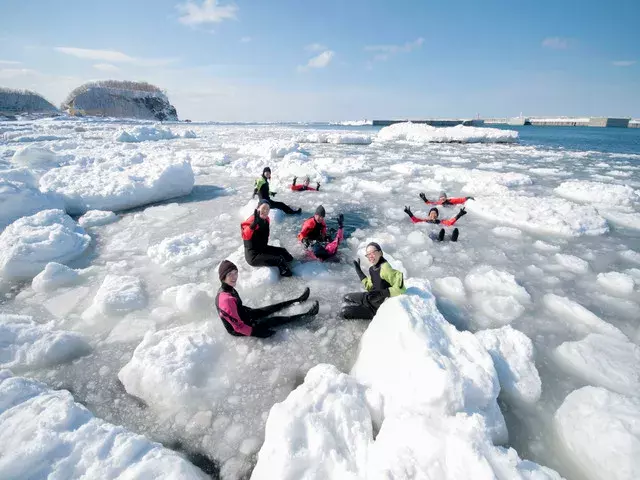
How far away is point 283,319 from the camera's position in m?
3.55

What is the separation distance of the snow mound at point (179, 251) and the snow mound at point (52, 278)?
41.9 inches

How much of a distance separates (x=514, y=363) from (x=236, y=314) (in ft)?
8.68

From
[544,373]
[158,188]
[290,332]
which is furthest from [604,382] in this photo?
[158,188]

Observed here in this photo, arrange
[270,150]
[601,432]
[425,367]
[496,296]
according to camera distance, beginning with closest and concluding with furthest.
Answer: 1. [601,432]
2. [425,367]
3. [496,296]
4. [270,150]

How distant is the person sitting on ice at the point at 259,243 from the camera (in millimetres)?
4539

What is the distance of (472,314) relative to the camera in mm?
3789

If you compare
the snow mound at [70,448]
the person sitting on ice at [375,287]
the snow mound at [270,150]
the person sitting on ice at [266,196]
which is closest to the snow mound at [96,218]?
the person sitting on ice at [266,196]

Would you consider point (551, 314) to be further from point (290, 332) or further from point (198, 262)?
point (198, 262)

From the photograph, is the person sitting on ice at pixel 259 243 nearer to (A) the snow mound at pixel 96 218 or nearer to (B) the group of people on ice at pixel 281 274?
(B) the group of people on ice at pixel 281 274

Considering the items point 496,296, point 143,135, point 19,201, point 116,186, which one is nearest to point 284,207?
point 116,186

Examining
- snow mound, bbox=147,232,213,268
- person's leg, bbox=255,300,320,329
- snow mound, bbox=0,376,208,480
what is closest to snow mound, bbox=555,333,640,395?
person's leg, bbox=255,300,320,329

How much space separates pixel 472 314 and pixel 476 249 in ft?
7.35

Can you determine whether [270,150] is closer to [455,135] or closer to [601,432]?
[601,432]

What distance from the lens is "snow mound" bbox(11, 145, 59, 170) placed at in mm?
11000
